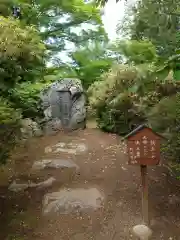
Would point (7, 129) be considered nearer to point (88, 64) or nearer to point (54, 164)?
point (54, 164)

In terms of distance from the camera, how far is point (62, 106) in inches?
387

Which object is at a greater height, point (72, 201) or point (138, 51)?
point (138, 51)

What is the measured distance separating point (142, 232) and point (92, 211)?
35.5 inches

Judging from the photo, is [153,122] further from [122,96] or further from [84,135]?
[84,135]

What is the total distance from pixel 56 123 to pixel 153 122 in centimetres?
426

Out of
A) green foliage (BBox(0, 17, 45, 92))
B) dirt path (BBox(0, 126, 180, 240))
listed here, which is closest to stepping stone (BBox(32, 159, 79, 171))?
dirt path (BBox(0, 126, 180, 240))

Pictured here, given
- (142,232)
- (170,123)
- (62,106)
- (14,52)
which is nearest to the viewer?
(142,232)

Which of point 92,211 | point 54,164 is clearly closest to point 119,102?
point 54,164

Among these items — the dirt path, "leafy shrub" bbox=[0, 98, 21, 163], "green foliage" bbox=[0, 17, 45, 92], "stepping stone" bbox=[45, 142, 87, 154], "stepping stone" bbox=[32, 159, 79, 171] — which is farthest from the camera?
"stepping stone" bbox=[45, 142, 87, 154]

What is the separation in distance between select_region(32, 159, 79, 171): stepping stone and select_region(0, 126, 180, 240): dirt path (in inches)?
4.8

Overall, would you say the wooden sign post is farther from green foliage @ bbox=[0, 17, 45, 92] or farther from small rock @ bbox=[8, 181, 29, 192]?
small rock @ bbox=[8, 181, 29, 192]

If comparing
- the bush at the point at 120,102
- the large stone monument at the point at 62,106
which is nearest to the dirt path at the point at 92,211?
the bush at the point at 120,102

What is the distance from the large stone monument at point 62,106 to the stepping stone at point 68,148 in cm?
153

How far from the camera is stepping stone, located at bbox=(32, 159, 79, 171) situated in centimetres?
648
